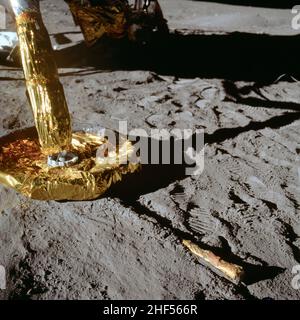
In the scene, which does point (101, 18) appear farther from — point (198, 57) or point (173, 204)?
point (173, 204)

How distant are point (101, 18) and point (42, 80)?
3.12m

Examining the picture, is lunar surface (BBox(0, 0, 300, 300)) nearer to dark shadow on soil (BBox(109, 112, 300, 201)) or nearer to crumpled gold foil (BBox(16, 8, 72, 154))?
dark shadow on soil (BBox(109, 112, 300, 201))

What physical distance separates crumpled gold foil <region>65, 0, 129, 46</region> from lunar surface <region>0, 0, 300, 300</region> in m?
0.53

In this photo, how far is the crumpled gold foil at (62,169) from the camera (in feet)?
9.20

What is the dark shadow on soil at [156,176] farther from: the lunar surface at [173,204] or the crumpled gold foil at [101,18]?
the crumpled gold foil at [101,18]

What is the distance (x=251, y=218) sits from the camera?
2783 mm

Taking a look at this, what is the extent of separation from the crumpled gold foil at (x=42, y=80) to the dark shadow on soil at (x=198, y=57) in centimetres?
312

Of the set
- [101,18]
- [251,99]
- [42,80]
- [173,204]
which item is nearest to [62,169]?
[42,80]

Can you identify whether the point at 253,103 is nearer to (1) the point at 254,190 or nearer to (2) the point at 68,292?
(1) the point at 254,190

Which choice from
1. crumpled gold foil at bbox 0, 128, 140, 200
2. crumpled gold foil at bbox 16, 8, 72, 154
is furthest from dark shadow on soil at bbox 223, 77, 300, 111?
crumpled gold foil at bbox 16, 8, 72, 154

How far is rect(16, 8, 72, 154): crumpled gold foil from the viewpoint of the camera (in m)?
2.70

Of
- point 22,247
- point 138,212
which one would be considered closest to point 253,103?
point 138,212

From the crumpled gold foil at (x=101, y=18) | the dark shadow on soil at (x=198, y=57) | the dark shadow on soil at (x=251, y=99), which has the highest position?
the crumpled gold foil at (x=101, y=18)

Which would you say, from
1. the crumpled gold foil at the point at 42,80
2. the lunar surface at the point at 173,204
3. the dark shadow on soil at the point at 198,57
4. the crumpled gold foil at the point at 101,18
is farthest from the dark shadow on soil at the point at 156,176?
the crumpled gold foil at the point at 101,18
